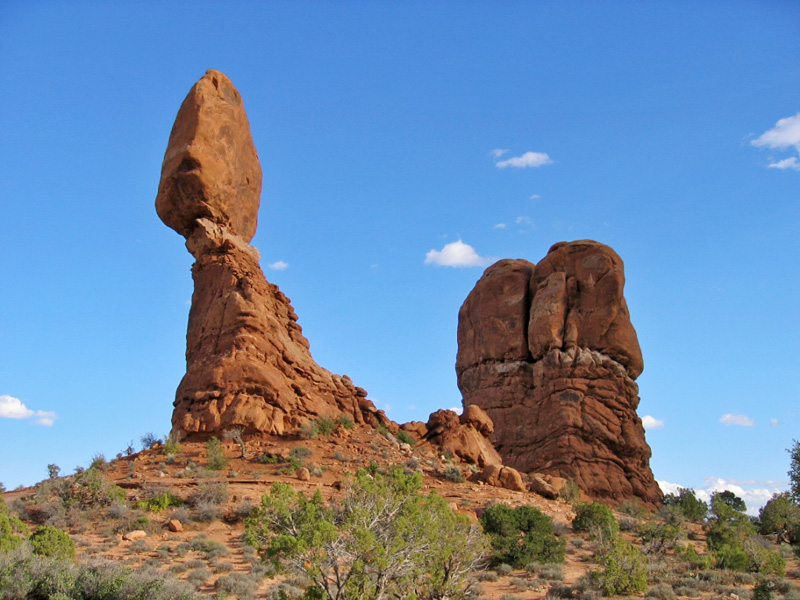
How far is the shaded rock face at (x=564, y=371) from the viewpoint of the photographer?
3638 centimetres

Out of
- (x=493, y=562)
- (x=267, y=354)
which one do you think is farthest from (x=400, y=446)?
(x=493, y=562)

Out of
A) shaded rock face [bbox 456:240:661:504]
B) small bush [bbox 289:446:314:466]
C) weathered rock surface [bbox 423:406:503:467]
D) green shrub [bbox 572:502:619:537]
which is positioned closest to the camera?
green shrub [bbox 572:502:619:537]

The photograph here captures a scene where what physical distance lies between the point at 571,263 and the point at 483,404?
9192mm

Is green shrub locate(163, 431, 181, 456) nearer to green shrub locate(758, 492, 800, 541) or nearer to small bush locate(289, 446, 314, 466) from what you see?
small bush locate(289, 446, 314, 466)

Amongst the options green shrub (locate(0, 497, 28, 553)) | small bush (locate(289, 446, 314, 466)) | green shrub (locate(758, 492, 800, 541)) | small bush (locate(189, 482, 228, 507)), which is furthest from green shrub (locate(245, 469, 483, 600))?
green shrub (locate(758, 492, 800, 541))

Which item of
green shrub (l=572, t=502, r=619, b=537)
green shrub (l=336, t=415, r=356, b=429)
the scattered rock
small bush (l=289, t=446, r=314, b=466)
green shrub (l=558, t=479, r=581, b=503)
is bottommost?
green shrub (l=572, t=502, r=619, b=537)

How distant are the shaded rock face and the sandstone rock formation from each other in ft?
43.0

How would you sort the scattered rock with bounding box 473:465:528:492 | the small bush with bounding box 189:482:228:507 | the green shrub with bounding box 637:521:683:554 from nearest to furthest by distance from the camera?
1. the small bush with bounding box 189:482:228:507
2. the green shrub with bounding box 637:521:683:554
3. the scattered rock with bounding box 473:465:528:492


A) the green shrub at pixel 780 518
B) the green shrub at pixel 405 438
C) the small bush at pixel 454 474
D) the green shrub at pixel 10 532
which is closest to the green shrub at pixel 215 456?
the green shrub at pixel 10 532

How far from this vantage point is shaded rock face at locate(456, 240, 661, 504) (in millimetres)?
36375

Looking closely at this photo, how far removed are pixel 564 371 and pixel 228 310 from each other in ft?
64.8

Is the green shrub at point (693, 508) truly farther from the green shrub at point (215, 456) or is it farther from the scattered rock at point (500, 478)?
the green shrub at point (215, 456)

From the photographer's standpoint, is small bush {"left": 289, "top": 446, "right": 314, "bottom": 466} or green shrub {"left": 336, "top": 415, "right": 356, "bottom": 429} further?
green shrub {"left": 336, "top": 415, "right": 356, "bottom": 429}

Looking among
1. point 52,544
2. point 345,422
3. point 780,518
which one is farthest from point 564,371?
point 52,544
